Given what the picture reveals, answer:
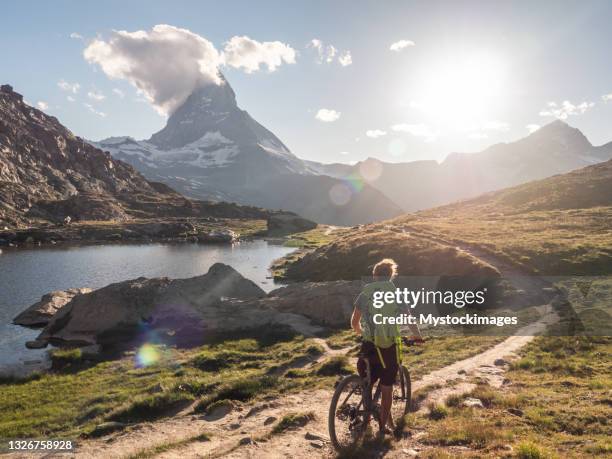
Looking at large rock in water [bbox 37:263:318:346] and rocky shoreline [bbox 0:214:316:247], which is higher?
rocky shoreline [bbox 0:214:316:247]

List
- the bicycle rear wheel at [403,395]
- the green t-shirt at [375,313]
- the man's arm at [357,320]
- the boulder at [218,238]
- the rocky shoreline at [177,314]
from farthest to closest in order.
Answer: the boulder at [218,238] < the rocky shoreline at [177,314] < the bicycle rear wheel at [403,395] < the man's arm at [357,320] < the green t-shirt at [375,313]

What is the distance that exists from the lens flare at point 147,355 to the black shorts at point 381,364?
21488 millimetres

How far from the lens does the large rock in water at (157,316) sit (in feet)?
117

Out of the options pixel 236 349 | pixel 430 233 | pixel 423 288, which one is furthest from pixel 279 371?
pixel 430 233

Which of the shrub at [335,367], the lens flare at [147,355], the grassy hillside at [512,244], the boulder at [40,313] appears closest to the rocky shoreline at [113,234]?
the grassy hillside at [512,244]

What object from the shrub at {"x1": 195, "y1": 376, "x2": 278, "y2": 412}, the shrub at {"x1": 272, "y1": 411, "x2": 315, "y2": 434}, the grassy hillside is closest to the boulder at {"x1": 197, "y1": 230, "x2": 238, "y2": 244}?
the grassy hillside

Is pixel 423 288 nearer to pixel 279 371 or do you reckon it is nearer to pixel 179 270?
pixel 279 371

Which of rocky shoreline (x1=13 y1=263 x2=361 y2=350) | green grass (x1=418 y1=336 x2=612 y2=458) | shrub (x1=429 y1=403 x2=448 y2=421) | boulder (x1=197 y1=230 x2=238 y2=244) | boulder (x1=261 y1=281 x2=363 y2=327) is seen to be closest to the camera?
green grass (x1=418 y1=336 x2=612 y2=458)

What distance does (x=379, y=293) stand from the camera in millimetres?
11086

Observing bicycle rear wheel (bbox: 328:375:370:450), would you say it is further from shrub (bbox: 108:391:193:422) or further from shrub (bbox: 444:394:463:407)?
shrub (bbox: 108:391:193:422)

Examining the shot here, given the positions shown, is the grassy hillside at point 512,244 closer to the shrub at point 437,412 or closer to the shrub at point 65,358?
the shrub at point 437,412

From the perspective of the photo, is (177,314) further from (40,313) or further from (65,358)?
(40,313)

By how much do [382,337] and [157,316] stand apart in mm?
32552

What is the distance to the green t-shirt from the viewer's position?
1085 centimetres
